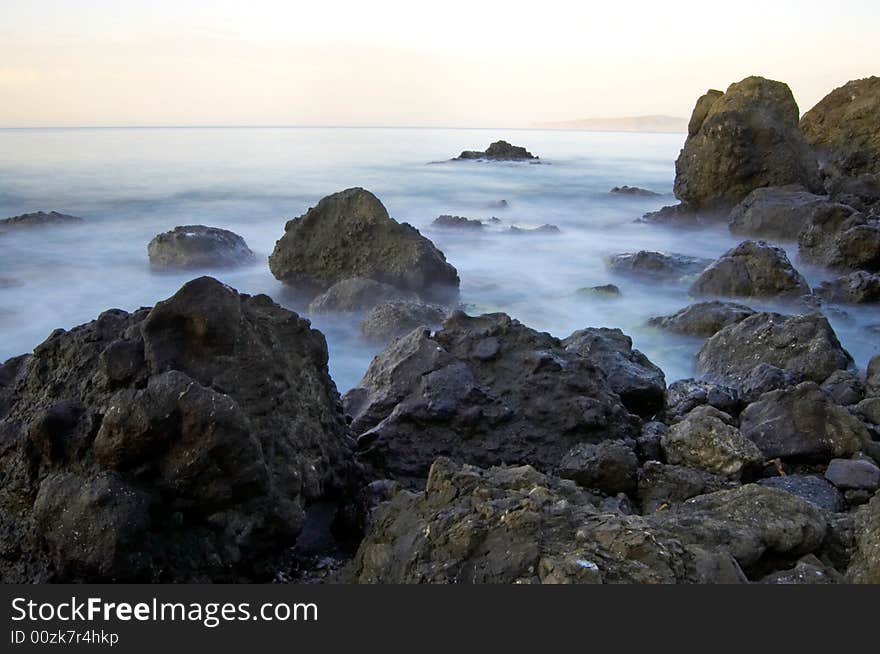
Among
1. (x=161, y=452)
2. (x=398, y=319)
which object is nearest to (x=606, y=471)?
(x=161, y=452)

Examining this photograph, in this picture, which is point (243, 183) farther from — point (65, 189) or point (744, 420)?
point (744, 420)

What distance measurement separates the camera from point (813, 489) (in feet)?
11.6

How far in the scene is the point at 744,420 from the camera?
429cm

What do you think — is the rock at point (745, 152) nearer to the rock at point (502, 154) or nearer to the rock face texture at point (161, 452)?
the rock face texture at point (161, 452)

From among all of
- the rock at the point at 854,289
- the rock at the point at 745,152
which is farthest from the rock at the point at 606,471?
the rock at the point at 745,152

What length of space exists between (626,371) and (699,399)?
449 mm

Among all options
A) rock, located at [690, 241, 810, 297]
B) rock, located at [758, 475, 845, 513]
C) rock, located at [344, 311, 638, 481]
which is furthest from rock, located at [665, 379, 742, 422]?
rock, located at [690, 241, 810, 297]

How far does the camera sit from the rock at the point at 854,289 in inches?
333

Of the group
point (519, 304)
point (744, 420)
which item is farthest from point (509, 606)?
point (519, 304)

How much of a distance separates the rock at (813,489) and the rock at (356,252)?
5.19m

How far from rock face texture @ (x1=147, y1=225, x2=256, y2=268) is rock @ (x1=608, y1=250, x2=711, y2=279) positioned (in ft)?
17.1

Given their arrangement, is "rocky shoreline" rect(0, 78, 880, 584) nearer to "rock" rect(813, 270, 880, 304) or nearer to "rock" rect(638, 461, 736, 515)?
"rock" rect(638, 461, 736, 515)

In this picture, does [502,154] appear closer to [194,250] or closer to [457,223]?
[457,223]

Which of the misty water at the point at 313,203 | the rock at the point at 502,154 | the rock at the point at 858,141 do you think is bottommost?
the misty water at the point at 313,203
